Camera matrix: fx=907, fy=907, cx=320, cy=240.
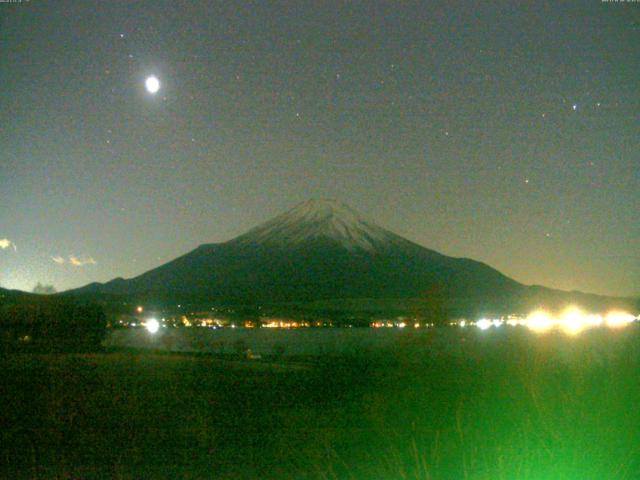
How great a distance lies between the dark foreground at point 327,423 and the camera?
34.9 feet

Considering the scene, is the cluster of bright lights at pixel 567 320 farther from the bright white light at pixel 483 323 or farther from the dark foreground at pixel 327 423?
the dark foreground at pixel 327 423

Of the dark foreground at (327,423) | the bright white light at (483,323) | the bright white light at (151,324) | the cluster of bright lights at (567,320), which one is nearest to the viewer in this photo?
the dark foreground at (327,423)

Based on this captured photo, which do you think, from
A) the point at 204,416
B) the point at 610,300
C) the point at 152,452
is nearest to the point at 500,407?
the point at 204,416

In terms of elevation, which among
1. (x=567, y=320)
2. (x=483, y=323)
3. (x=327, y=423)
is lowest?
(x=327, y=423)

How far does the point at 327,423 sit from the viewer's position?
50.3 feet

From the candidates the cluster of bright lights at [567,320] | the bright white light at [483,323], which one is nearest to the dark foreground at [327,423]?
the bright white light at [483,323]

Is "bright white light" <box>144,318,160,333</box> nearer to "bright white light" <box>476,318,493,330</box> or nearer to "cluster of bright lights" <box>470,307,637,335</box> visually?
"cluster of bright lights" <box>470,307,637,335</box>

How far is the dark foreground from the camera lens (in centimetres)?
1064

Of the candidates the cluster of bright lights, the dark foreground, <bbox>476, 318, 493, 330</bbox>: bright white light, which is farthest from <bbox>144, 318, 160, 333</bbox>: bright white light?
the dark foreground

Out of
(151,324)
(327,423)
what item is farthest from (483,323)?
(327,423)

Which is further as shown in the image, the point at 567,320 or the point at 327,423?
the point at 567,320

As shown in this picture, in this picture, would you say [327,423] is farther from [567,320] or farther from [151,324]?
[151,324]

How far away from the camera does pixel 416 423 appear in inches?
585

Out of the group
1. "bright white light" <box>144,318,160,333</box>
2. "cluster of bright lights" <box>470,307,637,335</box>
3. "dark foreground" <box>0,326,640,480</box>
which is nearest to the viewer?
"dark foreground" <box>0,326,640,480</box>
